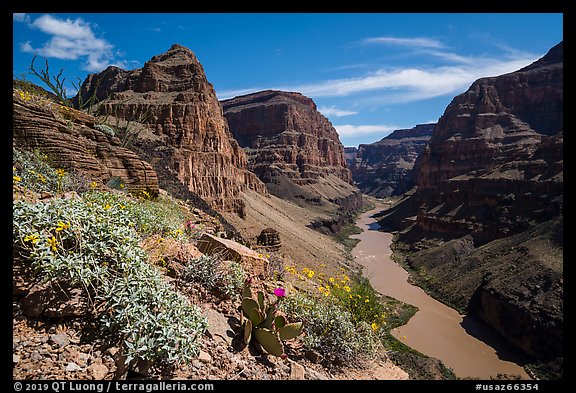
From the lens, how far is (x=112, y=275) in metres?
3.62

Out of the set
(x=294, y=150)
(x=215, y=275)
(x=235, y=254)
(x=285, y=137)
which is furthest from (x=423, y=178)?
(x=215, y=275)

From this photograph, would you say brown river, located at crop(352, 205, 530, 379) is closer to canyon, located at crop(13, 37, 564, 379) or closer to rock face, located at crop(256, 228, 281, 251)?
canyon, located at crop(13, 37, 564, 379)

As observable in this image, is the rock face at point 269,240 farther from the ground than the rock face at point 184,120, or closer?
closer

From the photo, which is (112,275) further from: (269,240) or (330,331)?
(269,240)

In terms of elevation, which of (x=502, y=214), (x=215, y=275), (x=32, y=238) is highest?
(x=32, y=238)

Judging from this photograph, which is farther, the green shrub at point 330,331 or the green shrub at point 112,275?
the green shrub at point 330,331

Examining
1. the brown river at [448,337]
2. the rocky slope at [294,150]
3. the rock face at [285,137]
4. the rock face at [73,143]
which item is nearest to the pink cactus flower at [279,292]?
the rock face at [73,143]

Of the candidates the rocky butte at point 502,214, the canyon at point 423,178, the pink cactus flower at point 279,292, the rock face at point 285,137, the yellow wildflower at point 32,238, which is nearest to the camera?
the yellow wildflower at point 32,238

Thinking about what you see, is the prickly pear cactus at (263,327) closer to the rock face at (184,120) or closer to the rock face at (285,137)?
the rock face at (184,120)

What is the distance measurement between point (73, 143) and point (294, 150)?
111748 millimetres

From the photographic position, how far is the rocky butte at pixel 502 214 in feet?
84.2

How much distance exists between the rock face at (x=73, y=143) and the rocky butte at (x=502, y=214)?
29009 millimetres

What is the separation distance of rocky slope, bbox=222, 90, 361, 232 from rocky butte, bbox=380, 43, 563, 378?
28.1 metres

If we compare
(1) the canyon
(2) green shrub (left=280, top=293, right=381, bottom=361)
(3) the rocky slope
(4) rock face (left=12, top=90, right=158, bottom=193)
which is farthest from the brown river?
(3) the rocky slope
